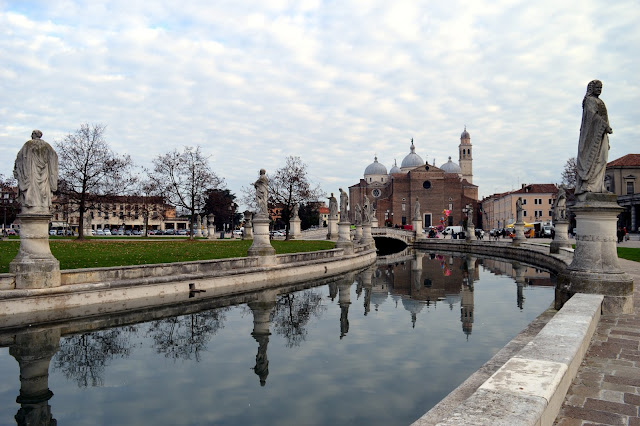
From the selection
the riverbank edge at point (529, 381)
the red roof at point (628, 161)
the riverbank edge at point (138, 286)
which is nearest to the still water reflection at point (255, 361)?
the riverbank edge at point (138, 286)

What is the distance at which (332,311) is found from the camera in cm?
1457

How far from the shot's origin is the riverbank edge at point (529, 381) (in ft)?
10.3

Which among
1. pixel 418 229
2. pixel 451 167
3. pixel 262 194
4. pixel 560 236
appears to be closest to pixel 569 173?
pixel 418 229

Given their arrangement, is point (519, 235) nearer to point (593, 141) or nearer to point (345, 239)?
point (345, 239)

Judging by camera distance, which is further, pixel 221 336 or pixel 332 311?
pixel 332 311

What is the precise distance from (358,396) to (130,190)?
115ft

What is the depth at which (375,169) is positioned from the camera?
397 feet

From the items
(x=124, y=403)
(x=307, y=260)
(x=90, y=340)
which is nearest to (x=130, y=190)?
(x=307, y=260)

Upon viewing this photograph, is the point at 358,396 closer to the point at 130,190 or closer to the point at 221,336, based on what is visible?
the point at 221,336

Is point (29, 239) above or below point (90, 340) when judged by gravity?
above

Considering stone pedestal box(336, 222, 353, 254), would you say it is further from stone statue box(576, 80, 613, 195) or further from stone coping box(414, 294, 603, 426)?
stone coping box(414, 294, 603, 426)

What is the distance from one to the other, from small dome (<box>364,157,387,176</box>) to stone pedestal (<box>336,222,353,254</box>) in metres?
92.6

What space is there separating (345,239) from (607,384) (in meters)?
24.0

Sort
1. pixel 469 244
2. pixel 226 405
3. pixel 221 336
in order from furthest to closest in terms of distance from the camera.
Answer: pixel 469 244 → pixel 221 336 → pixel 226 405
